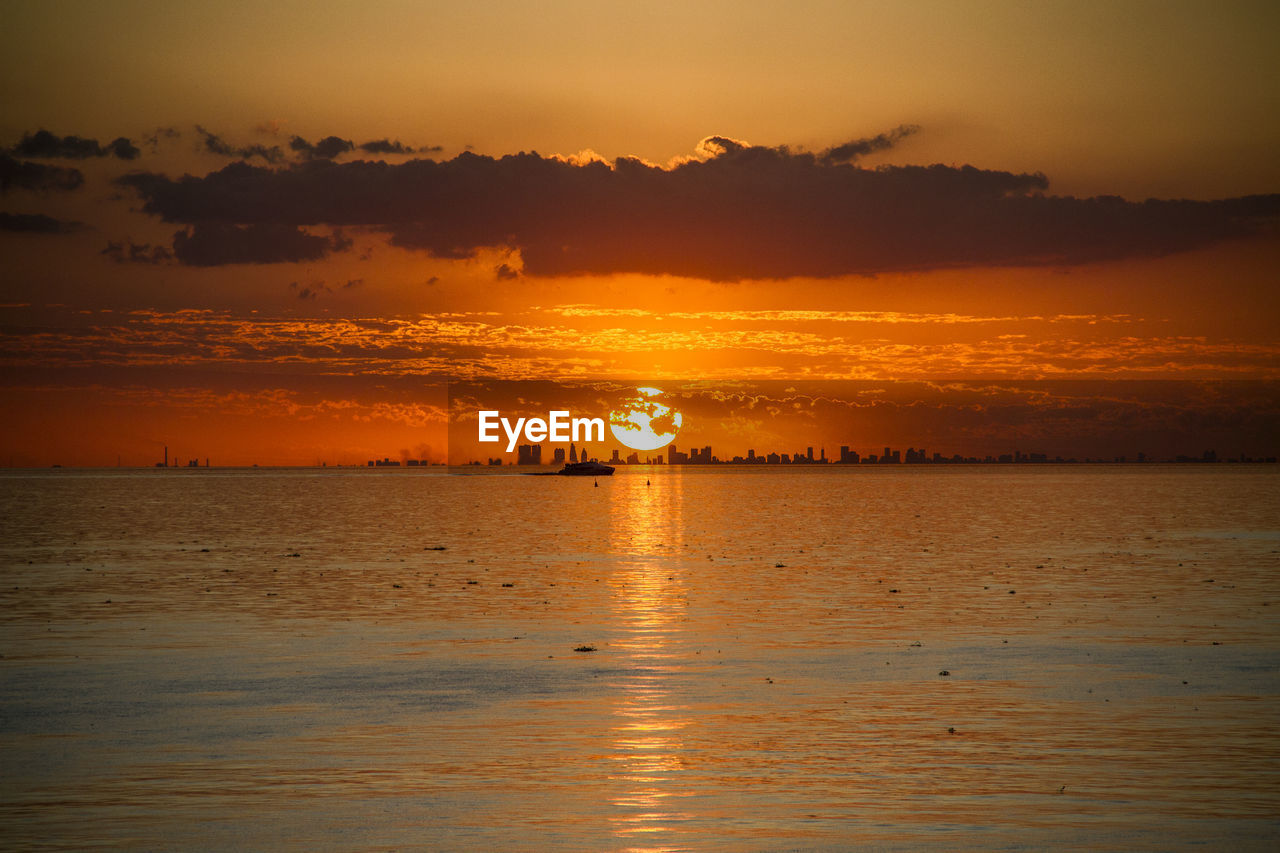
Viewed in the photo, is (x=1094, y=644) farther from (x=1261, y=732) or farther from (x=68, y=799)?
(x=68, y=799)

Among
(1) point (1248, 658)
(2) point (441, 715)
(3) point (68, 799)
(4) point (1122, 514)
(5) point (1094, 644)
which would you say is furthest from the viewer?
(4) point (1122, 514)

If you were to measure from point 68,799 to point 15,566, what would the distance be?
50087 mm

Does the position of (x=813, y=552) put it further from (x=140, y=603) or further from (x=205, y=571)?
(x=140, y=603)

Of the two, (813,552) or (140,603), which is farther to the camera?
(813,552)

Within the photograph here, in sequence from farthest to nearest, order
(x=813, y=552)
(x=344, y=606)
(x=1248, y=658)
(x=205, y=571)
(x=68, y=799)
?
(x=813, y=552) → (x=205, y=571) → (x=344, y=606) → (x=1248, y=658) → (x=68, y=799)

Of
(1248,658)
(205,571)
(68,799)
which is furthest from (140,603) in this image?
(1248,658)

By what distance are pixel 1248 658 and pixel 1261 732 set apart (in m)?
9.83

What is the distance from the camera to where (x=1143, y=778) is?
66.0ft

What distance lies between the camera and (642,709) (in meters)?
25.7

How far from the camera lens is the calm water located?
58.3 ft

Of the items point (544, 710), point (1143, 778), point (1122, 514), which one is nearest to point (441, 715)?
point (544, 710)

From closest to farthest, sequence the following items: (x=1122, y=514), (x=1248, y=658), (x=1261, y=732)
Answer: (x=1261, y=732) < (x=1248, y=658) < (x=1122, y=514)

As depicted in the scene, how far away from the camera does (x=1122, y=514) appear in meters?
132

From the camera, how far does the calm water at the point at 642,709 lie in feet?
58.3
